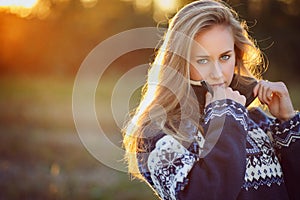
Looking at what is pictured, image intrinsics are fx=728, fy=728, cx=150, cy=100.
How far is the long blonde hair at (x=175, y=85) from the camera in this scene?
2840 millimetres

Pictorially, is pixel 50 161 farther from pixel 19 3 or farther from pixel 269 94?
pixel 19 3

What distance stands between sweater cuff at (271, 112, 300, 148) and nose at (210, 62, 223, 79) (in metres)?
0.35

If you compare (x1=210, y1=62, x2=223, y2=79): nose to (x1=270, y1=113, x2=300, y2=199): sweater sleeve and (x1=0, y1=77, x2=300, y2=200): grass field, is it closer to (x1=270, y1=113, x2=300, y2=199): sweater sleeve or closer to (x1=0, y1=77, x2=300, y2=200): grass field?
(x1=270, y1=113, x2=300, y2=199): sweater sleeve

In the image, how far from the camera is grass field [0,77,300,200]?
6.82 meters

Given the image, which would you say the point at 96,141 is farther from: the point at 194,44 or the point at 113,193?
the point at 194,44

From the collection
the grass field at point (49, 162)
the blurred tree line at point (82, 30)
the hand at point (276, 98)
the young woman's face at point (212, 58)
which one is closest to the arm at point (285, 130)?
the hand at point (276, 98)

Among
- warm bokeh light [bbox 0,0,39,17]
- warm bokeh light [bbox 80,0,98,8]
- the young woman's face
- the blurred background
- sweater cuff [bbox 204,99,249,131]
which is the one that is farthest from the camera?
warm bokeh light [bbox 80,0,98,8]

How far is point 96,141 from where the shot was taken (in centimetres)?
1026

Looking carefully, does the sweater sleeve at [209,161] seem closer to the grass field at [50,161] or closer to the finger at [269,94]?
the finger at [269,94]

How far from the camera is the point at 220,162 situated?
263 cm

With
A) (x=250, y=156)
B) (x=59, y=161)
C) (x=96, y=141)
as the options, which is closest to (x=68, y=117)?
(x=96, y=141)

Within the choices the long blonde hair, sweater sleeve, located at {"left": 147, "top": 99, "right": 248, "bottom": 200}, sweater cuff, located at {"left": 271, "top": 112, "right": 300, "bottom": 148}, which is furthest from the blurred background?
sweater sleeve, located at {"left": 147, "top": 99, "right": 248, "bottom": 200}

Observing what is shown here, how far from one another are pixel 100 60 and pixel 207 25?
21704 millimetres

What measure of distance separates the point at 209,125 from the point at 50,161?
5811mm
